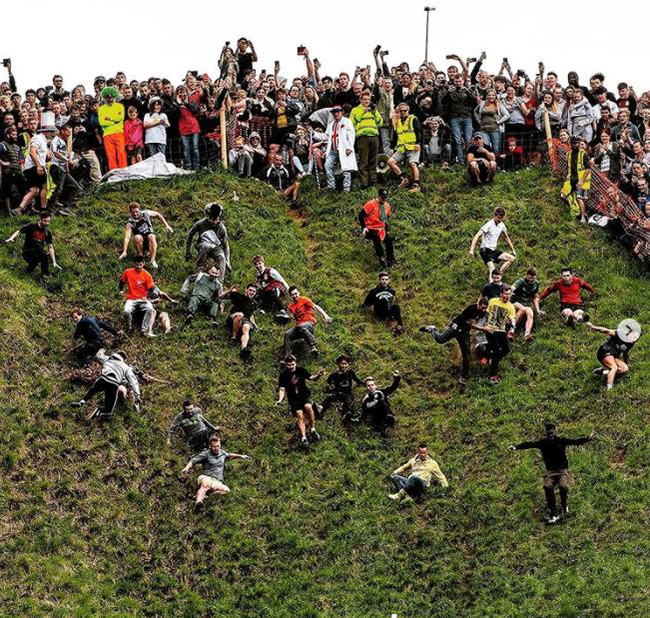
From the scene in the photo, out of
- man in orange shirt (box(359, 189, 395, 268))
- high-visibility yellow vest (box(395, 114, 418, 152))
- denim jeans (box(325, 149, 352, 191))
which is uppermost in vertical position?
high-visibility yellow vest (box(395, 114, 418, 152))

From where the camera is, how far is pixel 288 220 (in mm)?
38125

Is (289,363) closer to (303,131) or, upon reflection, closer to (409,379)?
(409,379)

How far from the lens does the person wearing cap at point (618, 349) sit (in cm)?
2997

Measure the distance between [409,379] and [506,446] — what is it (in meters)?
3.57

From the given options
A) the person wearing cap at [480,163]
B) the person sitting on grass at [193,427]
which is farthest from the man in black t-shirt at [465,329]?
the person wearing cap at [480,163]

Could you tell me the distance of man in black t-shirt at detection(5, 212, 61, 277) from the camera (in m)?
33.0

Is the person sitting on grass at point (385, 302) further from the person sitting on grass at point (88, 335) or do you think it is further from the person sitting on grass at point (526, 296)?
the person sitting on grass at point (88, 335)

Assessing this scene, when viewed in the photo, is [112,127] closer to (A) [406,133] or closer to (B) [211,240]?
(B) [211,240]

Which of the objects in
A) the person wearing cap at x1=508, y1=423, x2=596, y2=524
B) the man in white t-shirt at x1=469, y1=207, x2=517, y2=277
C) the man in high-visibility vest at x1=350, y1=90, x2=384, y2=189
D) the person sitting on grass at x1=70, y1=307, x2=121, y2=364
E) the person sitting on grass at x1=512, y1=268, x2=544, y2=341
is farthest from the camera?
the man in high-visibility vest at x1=350, y1=90, x2=384, y2=189

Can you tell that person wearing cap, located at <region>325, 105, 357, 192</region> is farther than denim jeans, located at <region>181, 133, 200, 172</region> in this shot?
No

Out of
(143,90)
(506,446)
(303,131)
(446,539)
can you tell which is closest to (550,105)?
(303,131)

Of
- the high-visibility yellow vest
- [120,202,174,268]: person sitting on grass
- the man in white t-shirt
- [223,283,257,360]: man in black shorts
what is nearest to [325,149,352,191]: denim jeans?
the high-visibility yellow vest

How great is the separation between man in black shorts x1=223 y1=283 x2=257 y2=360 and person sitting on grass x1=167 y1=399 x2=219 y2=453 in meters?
2.84

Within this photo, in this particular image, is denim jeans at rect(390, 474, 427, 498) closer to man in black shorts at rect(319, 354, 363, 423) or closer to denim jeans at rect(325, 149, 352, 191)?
man in black shorts at rect(319, 354, 363, 423)
